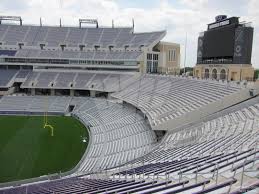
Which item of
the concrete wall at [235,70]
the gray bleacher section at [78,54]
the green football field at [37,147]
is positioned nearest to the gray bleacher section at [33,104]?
the green football field at [37,147]

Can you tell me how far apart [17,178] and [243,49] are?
79.4 feet

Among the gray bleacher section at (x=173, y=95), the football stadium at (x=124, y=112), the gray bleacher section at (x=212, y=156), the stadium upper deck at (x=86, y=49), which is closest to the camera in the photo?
the gray bleacher section at (x=212, y=156)

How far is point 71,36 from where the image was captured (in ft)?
166

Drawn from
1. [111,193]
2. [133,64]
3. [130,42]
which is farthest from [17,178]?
[130,42]

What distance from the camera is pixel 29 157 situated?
62.8ft

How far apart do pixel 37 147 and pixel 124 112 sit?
10.7 m

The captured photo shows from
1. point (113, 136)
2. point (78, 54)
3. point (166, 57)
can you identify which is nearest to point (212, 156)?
point (113, 136)

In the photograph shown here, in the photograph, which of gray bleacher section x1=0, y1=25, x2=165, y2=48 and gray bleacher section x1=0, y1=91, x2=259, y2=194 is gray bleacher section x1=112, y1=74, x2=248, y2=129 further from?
gray bleacher section x1=0, y1=25, x2=165, y2=48

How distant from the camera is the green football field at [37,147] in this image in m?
17.1

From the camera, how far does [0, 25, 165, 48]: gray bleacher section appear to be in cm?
4841

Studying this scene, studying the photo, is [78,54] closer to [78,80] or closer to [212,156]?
[78,80]

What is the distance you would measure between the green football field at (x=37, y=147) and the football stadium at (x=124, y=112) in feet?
0.23

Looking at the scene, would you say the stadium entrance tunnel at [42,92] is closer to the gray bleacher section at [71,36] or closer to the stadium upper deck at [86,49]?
the stadium upper deck at [86,49]

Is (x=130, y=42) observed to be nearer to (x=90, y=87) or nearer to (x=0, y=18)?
(x=90, y=87)
